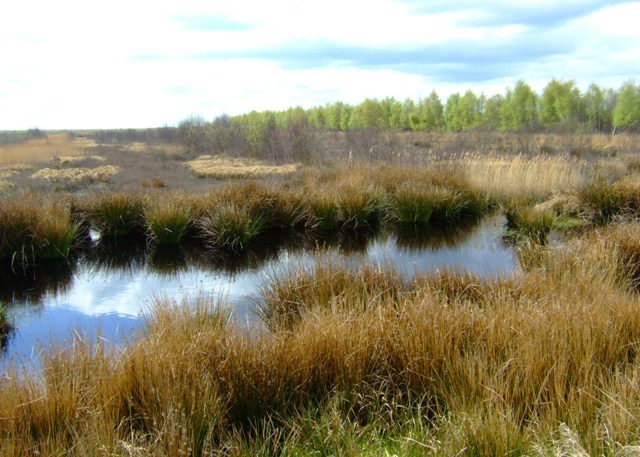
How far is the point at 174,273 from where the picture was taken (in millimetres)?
8125

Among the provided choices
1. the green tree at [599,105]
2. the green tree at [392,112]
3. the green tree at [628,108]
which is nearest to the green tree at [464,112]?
the green tree at [392,112]

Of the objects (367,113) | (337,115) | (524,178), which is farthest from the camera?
(337,115)

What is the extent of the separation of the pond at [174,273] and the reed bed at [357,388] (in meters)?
1.74

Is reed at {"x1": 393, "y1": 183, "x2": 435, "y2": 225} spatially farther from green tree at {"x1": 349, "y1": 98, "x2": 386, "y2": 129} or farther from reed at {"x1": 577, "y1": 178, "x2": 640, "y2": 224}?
green tree at {"x1": 349, "y1": 98, "x2": 386, "y2": 129}

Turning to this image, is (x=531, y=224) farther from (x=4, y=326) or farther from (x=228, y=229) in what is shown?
(x=4, y=326)

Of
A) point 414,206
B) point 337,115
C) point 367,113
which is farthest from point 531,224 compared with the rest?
point 337,115

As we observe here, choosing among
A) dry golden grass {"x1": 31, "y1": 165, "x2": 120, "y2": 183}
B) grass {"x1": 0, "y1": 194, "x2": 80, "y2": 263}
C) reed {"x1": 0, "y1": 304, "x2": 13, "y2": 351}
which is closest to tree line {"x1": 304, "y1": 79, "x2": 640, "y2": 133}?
dry golden grass {"x1": 31, "y1": 165, "x2": 120, "y2": 183}

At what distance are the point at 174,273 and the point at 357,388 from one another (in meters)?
5.32

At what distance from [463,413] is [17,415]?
2.33 metres

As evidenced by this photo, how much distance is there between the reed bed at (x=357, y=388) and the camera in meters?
2.65

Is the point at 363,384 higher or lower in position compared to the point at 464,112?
lower

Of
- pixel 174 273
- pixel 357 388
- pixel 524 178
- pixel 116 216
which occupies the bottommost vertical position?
pixel 174 273

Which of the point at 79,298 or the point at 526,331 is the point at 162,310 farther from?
the point at 79,298

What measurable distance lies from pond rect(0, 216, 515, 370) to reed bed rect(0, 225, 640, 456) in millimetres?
1735
